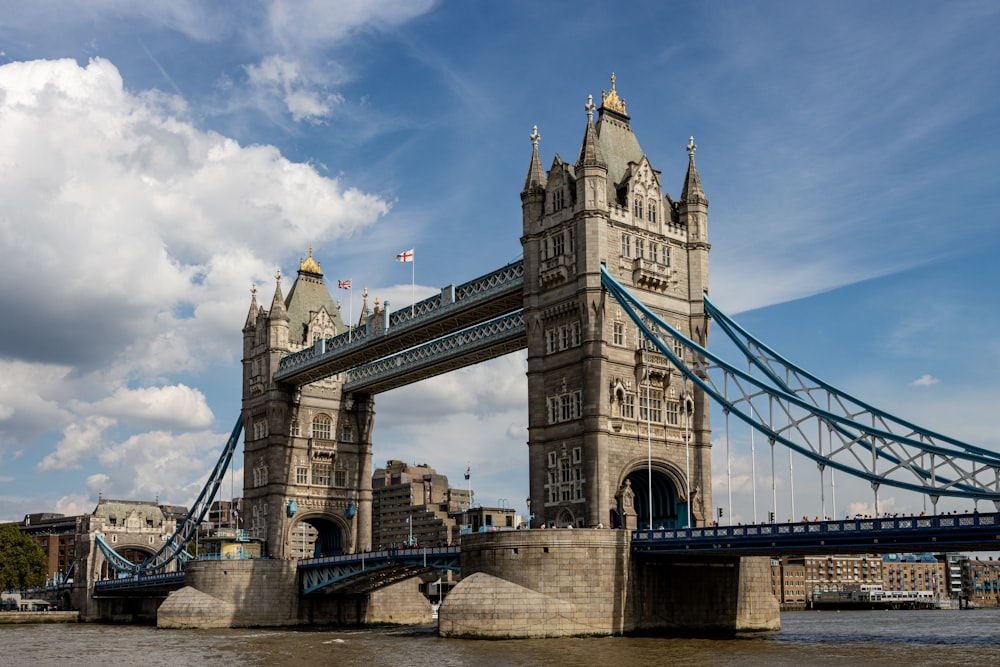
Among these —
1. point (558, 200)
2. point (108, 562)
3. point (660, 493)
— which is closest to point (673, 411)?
point (660, 493)

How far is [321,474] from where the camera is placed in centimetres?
10438

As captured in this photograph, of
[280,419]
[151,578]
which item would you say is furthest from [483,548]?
[151,578]

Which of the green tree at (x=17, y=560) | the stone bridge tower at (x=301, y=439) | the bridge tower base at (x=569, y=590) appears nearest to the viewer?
the bridge tower base at (x=569, y=590)

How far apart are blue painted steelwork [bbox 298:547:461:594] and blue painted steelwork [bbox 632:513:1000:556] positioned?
17.4 meters

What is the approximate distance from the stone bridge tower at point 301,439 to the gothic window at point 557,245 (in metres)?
38.7

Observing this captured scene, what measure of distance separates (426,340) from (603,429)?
25.9m

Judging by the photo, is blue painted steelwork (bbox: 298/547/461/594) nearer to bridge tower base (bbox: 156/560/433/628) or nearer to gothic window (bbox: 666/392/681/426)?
bridge tower base (bbox: 156/560/433/628)

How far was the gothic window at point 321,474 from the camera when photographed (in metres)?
104

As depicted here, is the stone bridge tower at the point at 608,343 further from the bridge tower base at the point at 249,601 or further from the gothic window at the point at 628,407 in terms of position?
the bridge tower base at the point at 249,601

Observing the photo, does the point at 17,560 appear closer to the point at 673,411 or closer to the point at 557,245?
the point at 557,245

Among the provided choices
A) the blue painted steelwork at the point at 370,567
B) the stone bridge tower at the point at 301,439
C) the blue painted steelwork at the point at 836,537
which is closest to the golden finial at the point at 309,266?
the stone bridge tower at the point at 301,439

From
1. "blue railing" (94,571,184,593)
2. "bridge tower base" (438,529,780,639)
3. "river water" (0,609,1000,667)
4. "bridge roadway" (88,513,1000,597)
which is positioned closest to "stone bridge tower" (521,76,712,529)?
"bridge tower base" (438,529,780,639)

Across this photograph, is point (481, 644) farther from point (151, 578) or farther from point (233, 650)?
point (151, 578)

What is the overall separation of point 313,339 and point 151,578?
2812cm
